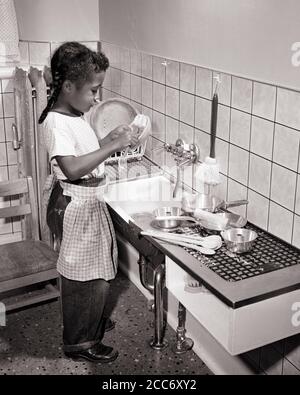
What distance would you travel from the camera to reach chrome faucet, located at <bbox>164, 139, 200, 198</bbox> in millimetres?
2334

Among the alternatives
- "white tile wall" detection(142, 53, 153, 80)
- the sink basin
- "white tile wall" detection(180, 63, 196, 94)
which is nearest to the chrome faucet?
the sink basin

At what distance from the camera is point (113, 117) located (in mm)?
2820

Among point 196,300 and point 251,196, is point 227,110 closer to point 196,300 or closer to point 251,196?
point 251,196

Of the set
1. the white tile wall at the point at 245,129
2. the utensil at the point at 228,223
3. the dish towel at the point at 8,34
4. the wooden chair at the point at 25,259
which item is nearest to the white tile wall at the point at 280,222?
the white tile wall at the point at 245,129

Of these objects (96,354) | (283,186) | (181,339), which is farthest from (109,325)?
(283,186)

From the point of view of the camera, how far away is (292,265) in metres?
1.74

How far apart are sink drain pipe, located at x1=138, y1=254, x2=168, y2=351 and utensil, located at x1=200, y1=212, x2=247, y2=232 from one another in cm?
29

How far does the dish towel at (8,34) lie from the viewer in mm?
2945

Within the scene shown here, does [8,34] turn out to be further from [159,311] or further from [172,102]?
[159,311]

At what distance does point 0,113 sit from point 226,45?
1644mm

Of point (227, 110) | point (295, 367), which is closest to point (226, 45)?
point (227, 110)

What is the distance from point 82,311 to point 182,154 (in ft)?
2.61

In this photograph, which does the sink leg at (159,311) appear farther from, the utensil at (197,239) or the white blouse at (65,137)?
the white blouse at (65,137)

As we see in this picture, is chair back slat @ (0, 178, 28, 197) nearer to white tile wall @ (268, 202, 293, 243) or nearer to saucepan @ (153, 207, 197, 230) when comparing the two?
saucepan @ (153, 207, 197, 230)
